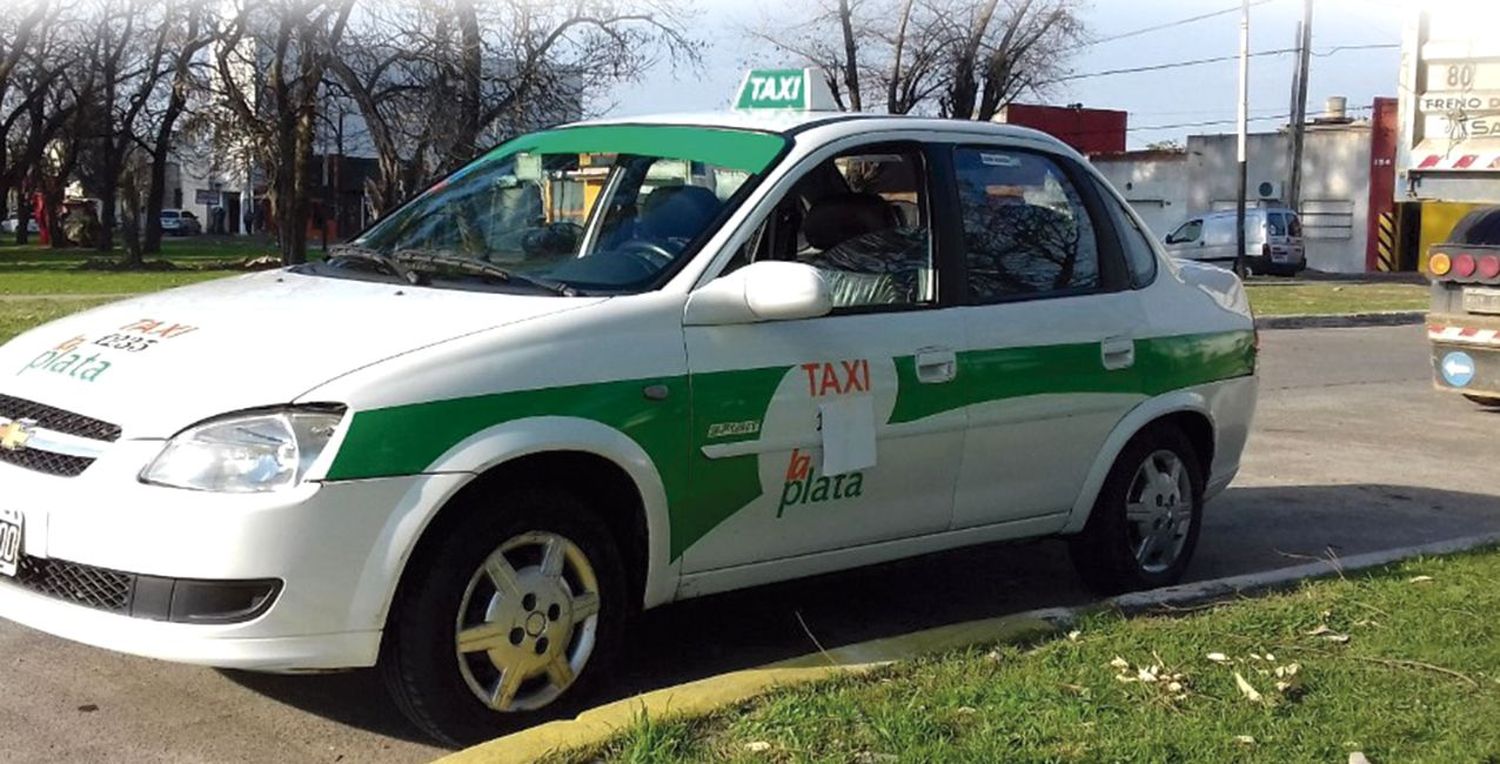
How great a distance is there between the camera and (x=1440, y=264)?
38.2 ft

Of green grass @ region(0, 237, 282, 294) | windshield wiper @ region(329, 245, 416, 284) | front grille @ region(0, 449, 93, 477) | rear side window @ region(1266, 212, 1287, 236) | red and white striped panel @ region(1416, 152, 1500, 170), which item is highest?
red and white striped panel @ region(1416, 152, 1500, 170)

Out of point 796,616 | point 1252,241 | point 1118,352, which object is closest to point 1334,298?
point 1252,241

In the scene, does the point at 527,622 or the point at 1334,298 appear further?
the point at 1334,298

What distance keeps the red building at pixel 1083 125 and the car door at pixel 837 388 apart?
1993 inches

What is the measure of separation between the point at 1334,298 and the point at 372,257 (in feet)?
81.6

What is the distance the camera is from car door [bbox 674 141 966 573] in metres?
4.53

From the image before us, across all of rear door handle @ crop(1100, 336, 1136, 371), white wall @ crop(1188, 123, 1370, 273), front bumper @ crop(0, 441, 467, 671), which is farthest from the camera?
white wall @ crop(1188, 123, 1370, 273)

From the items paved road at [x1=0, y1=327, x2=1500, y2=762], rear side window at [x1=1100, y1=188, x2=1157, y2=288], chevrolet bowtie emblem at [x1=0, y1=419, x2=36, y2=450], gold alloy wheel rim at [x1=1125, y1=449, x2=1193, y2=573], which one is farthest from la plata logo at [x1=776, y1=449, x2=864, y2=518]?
chevrolet bowtie emblem at [x1=0, y1=419, x2=36, y2=450]

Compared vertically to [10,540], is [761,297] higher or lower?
higher

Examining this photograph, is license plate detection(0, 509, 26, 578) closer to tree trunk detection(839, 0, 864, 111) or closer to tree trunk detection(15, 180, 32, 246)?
tree trunk detection(839, 0, 864, 111)

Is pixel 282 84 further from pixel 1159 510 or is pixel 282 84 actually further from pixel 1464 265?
pixel 1159 510

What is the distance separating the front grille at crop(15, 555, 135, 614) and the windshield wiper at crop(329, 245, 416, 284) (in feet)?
3.94

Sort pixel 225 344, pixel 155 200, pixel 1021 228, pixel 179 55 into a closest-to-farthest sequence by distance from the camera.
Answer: pixel 225 344 < pixel 1021 228 < pixel 179 55 < pixel 155 200

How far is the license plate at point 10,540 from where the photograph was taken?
398 centimetres
